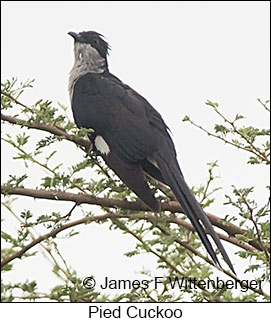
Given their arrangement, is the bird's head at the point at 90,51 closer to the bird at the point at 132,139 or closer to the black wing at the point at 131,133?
the bird at the point at 132,139

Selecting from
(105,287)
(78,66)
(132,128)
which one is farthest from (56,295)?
(78,66)

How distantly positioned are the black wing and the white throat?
0.27 m

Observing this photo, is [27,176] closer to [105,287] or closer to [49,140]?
[49,140]

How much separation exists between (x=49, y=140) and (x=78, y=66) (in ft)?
6.30

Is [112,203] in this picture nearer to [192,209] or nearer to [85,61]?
[192,209]

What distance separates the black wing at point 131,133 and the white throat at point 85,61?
0.27 meters

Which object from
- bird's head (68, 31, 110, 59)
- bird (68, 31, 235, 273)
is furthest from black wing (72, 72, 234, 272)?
bird's head (68, 31, 110, 59)

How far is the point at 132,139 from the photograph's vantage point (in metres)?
3.49

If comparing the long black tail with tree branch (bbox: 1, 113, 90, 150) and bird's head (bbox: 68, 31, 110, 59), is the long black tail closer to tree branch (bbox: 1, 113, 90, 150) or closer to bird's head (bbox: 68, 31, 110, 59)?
tree branch (bbox: 1, 113, 90, 150)

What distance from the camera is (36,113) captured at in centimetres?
265

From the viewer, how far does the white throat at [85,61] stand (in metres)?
4.37

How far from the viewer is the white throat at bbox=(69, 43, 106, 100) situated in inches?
172

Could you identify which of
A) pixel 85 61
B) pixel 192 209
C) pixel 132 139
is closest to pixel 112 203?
pixel 192 209

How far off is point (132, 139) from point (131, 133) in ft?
0.20
